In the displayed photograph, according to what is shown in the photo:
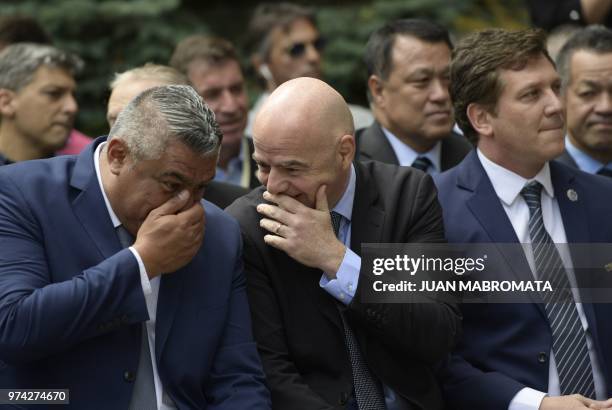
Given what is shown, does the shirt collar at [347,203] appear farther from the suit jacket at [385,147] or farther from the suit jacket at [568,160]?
the suit jacket at [568,160]

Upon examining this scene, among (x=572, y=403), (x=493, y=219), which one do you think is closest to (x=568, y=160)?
(x=493, y=219)

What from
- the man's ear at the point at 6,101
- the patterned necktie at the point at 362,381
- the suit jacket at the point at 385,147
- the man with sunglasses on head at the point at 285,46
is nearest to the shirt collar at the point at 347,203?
the patterned necktie at the point at 362,381

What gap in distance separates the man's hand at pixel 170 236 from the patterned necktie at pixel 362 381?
2.30 ft

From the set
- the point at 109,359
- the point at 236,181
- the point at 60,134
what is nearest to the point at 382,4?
the point at 236,181

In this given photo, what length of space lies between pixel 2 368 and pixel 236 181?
318 centimetres

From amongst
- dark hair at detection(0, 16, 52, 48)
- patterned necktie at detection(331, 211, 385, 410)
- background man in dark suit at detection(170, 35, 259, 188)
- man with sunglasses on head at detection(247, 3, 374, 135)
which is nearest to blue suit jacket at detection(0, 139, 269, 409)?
patterned necktie at detection(331, 211, 385, 410)

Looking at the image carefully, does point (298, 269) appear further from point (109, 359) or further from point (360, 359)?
point (109, 359)

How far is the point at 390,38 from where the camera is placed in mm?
5945

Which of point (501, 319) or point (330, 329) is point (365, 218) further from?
point (501, 319)

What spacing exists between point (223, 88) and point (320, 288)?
8.99ft

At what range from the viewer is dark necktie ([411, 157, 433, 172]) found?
5.73 meters

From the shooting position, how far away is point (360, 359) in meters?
4.06

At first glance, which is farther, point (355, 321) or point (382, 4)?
point (382, 4)

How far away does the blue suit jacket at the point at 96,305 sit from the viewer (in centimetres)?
347
